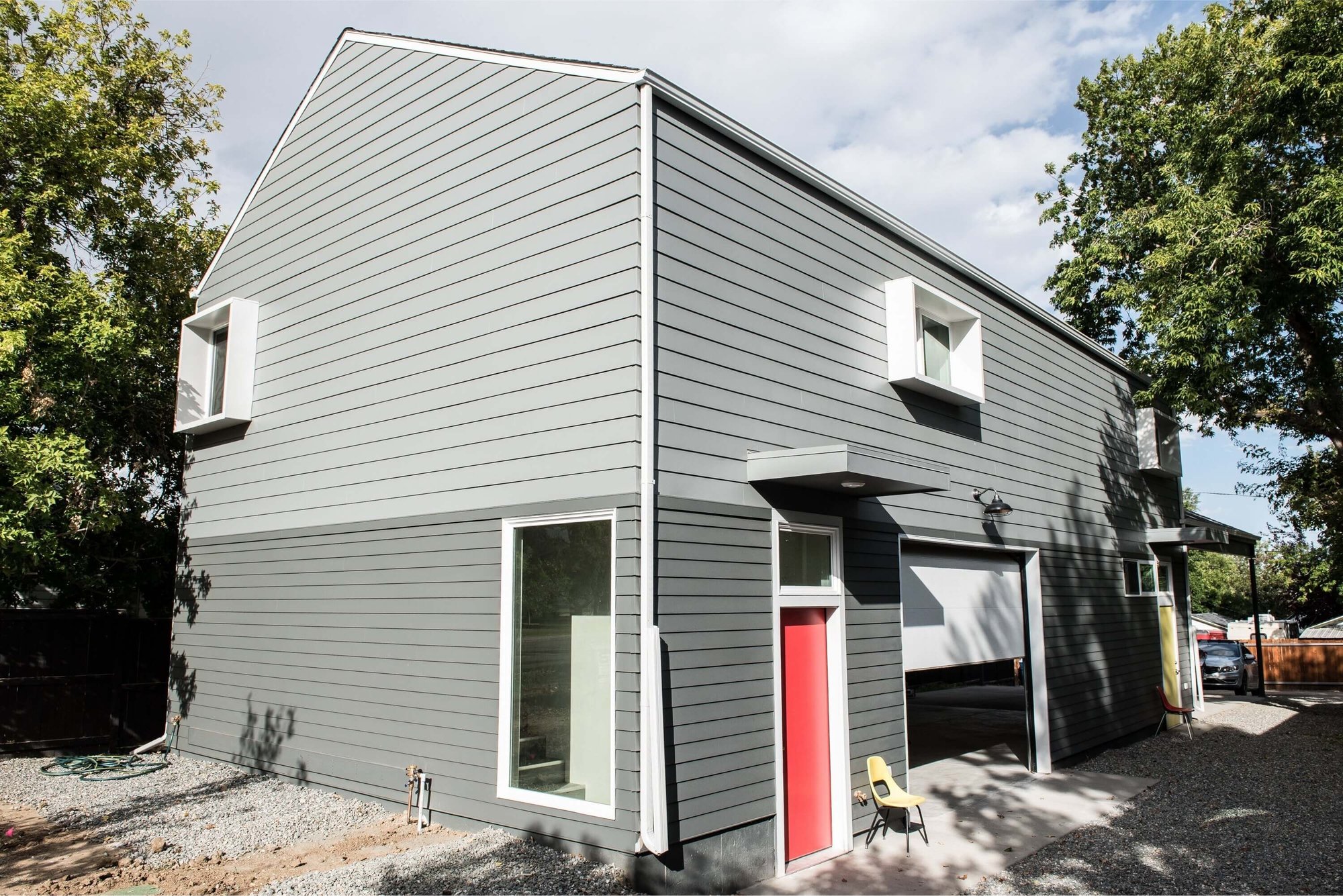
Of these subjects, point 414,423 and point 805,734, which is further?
point 414,423

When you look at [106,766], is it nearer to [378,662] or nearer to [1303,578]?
[378,662]

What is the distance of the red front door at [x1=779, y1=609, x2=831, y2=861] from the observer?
6547 mm

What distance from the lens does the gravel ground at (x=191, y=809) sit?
6.57 m

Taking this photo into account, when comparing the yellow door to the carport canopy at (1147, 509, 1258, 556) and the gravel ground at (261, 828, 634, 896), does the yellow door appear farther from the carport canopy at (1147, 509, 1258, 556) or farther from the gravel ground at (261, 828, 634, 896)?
the gravel ground at (261, 828, 634, 896)

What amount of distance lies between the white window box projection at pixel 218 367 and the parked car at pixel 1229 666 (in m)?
19.6

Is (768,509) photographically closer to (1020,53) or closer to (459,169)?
(459,169)

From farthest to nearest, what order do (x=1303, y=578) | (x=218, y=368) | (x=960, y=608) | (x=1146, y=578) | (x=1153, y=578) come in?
(x=1303, y=578) < (x=1153, y=578) < (x=1146, y=578) < (x=218, y=368) < (x=960, y=608)

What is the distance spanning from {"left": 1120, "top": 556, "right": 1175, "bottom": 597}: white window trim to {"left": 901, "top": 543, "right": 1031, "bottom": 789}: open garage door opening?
2690 mm

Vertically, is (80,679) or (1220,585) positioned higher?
(1220,585)

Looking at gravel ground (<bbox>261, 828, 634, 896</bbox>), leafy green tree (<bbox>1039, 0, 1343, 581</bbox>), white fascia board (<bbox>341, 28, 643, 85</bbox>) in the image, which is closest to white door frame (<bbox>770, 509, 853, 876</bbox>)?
gravel ground (<bbox>261, 828, 634, 896</bbox>)

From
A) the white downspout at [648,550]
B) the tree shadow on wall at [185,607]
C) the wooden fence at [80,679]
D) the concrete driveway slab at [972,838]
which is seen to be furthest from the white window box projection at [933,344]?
the wooden fence at [80,679]

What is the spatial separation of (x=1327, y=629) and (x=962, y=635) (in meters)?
39.7

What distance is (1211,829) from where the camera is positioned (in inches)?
296

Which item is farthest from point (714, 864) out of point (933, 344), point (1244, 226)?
point (1244, 226)
